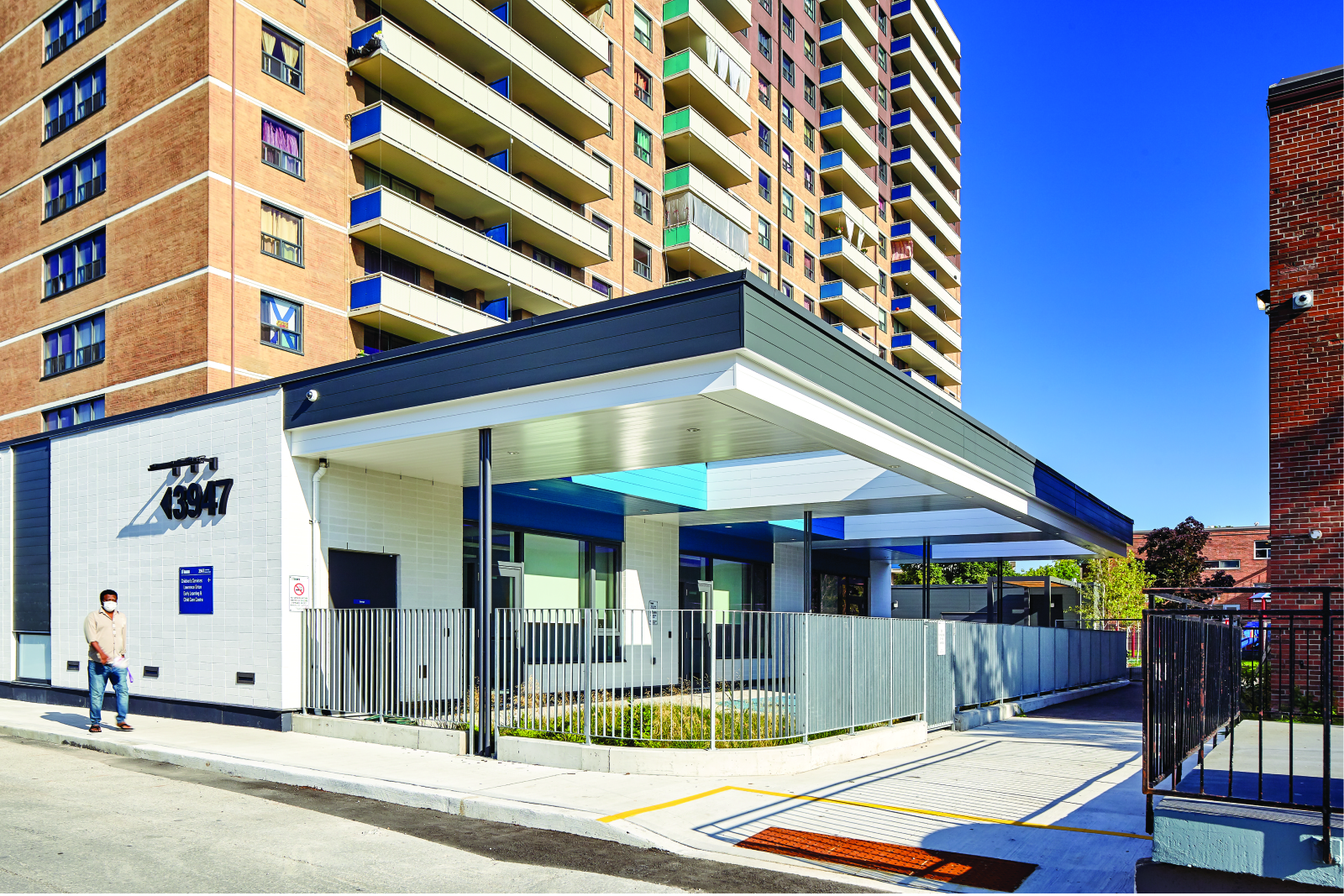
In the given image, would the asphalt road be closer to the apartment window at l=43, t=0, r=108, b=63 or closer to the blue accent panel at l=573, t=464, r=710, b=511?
the blue accent panel at l=573, t=464, r=710, b=511

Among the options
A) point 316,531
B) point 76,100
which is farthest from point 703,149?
point 316,531

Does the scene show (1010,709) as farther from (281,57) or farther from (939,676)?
(281,57)

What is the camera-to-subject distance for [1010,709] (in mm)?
19547

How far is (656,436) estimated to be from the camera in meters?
14.0

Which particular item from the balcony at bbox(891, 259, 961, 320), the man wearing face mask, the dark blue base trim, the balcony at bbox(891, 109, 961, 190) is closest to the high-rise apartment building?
the dark blue base trim

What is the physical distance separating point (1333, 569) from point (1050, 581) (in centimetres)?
1918

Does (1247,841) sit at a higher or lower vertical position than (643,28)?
lower

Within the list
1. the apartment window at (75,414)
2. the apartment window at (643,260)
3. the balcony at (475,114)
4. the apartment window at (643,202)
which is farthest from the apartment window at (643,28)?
the apartment window at (75,414)

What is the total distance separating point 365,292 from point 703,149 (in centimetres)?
2107

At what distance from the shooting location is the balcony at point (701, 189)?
42.3 m

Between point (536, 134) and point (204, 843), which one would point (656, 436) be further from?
point (536, 134)

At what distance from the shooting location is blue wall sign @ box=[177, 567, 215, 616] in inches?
619

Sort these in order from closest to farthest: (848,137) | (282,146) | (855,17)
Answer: (282,146)
(848,137)
(855,17)

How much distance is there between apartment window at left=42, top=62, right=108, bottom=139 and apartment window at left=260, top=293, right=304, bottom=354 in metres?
8.09
